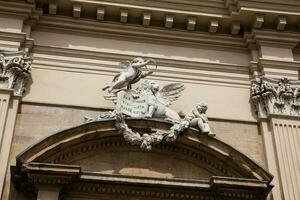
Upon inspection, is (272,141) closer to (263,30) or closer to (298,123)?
(298,123)

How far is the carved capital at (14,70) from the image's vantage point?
1075 cm

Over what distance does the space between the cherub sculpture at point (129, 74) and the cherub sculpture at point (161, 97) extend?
0.76 ft

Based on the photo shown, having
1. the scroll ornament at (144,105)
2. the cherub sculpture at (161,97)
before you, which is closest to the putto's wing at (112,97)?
the scroll ornament at (144,105)

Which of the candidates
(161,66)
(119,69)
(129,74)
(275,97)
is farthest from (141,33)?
(275,97)

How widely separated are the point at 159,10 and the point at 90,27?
1.60 metres

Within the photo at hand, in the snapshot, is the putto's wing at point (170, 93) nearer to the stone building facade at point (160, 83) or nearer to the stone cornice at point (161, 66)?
the stone building facade at point (160, 83)

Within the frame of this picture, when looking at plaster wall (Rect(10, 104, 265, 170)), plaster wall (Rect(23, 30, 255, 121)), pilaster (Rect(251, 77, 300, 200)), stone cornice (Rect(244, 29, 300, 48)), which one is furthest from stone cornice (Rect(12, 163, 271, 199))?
stone cornice (Rect(244, 29, 300, 48))

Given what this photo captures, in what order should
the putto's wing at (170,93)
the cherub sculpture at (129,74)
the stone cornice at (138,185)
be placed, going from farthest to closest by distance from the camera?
the putto's wing at (170,93) < the cherub sculpture at (129,74) < the stone cornice at (138,185)

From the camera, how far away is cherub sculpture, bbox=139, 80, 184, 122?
34.9ft

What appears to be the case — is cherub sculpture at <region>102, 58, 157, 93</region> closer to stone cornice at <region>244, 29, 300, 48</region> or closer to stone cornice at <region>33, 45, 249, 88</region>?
stone cornice at <region>33, 45, 249, 88</region>

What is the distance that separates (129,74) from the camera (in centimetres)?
1108

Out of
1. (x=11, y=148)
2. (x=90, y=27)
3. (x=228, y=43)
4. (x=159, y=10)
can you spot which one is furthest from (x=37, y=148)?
(x=228, y=43)

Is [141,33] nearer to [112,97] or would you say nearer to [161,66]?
[161,66]

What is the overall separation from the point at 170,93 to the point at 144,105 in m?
0.85
